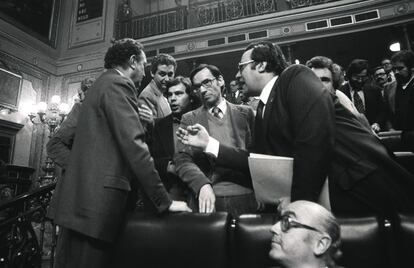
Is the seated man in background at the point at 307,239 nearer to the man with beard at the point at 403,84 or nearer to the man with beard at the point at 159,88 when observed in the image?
the man with beard at the point at 159,88

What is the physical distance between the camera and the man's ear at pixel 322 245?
3.38 feet

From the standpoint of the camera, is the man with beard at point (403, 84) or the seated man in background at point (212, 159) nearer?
the seated man in background at point (212, 159)

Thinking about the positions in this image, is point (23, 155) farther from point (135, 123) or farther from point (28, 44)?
point (135, 123)

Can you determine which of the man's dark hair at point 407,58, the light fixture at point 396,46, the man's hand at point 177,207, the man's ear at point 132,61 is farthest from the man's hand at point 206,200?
the light fixture at point 396,46

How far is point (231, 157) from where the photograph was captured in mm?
1518

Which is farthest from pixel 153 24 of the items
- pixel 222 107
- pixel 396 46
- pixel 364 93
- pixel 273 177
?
pixel 273 177

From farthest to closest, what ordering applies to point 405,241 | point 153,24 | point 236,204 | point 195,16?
1. point 153,24
2. point 195,16
3. point 236,204
4. point 405,241

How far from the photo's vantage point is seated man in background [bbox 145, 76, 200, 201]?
6.44ft

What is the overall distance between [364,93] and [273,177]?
9.99ft

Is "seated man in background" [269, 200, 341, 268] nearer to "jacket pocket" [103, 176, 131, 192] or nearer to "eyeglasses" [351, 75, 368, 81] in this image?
"jacket pocket" [103, 176, 131, 192]

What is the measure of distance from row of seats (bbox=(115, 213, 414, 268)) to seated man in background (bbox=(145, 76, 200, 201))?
676mm

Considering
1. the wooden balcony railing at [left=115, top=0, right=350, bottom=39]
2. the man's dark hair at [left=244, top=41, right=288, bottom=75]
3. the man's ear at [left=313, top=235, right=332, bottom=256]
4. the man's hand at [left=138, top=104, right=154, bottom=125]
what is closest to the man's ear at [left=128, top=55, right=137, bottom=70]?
the man's hand at [left=138, top=104, right=154, bottom=125]

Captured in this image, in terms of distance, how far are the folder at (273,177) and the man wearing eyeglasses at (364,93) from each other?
2.77m

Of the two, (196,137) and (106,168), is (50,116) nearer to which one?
(106,168)
